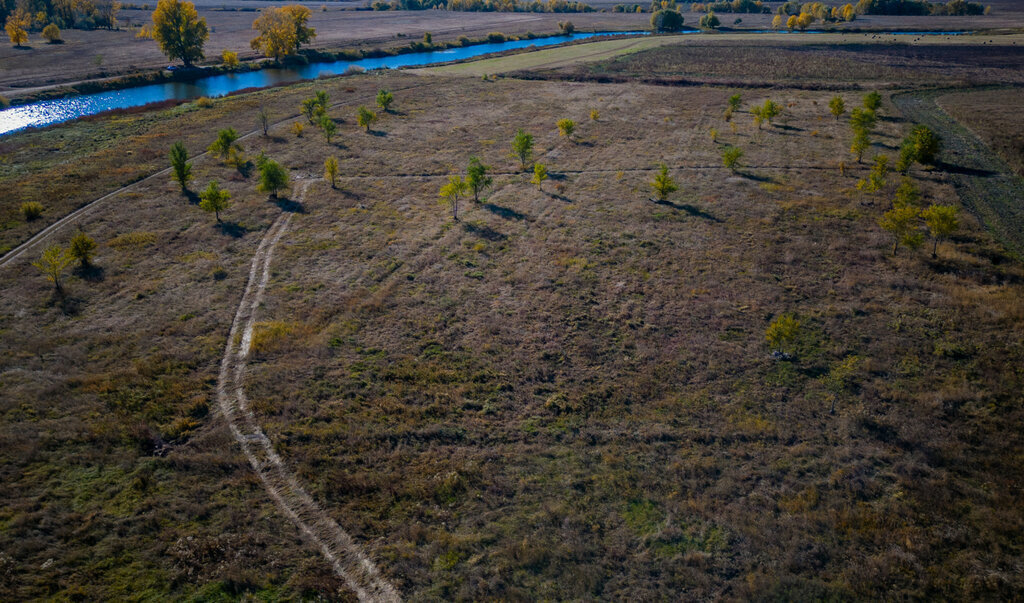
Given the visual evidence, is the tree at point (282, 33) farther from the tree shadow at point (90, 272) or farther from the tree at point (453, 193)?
the tree shadow at point (90, 272)

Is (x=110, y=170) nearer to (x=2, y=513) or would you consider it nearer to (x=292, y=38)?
(x=2, y=513)

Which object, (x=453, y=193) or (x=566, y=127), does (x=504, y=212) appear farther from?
(x=566, y=127)

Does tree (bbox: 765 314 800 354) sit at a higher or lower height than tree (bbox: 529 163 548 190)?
lower

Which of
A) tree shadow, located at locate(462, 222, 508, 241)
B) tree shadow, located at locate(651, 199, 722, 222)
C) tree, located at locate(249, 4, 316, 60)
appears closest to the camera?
tree shadow, located at locate(462, 222, 508, 241)

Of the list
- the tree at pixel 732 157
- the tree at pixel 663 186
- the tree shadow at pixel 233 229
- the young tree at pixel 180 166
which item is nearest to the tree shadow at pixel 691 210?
the tree at pixel 663 186

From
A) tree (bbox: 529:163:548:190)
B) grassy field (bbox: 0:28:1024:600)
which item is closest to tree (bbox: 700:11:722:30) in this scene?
grassy field (bbox: 0:28:1024:600)

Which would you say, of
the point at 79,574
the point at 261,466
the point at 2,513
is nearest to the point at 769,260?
the point at 261,466

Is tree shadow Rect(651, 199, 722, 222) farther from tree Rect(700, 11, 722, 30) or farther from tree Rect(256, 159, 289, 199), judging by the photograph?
tree Rect(700, 11, 722, 30)
